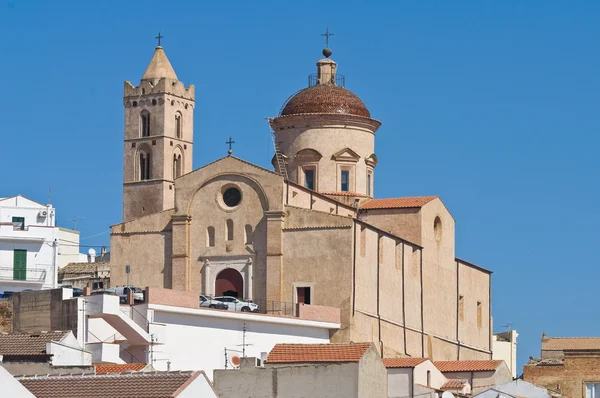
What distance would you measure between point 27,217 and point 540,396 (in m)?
29.1

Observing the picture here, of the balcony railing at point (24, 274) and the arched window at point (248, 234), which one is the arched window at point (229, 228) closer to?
the arched window at point (248, 234)

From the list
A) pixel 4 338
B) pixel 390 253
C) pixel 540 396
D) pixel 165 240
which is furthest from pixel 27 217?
pixel 540 396

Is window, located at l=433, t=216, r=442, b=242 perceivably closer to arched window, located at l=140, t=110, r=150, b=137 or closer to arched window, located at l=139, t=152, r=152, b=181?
arched window, located at l=139, t=152, r=152, b=181

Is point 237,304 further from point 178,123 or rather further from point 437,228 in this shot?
point 178,123

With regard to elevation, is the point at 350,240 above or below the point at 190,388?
above

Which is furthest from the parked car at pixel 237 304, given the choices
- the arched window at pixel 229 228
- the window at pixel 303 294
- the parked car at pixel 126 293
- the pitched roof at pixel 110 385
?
the pitched roof at pixel 110 385

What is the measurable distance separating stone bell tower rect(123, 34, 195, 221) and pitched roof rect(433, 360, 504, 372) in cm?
2428

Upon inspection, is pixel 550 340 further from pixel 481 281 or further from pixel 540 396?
pixel 540 396

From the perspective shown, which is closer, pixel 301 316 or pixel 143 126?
pixel 301 316

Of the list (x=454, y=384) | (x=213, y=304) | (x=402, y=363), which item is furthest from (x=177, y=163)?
(x=402, y=363)

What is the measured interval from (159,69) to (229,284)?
2188 centimetres

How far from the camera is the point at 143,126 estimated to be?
284ft

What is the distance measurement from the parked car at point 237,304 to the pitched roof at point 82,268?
23301 millimetres

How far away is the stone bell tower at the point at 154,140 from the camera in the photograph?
8500 centimetres
